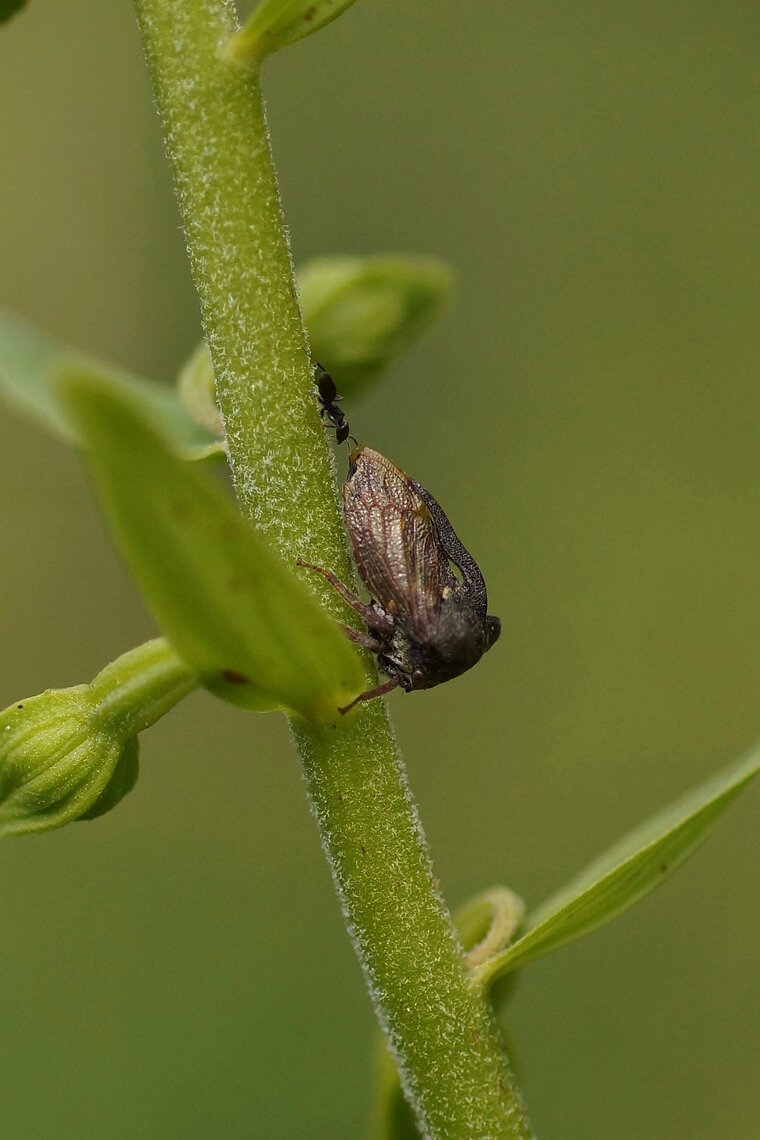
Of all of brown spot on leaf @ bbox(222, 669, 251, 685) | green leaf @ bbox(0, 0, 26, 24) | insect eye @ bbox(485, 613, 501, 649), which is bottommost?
insect eye @ bbox(485, 613, 501, 649)

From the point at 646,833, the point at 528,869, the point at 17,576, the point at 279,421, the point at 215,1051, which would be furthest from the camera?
the point at 17,576

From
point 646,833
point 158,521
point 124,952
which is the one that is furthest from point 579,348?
point 158,521

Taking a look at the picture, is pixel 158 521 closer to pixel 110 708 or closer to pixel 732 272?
pixel 110 708

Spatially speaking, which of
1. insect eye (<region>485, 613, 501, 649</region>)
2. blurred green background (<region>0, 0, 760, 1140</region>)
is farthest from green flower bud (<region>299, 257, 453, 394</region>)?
blurred green background (<region>0, 0, 760, 1140</region>)

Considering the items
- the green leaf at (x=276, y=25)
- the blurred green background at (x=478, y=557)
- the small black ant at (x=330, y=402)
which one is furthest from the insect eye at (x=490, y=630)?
the blurred green background at (x=478, y=557)

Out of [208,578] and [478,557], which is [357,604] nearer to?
[208,578]

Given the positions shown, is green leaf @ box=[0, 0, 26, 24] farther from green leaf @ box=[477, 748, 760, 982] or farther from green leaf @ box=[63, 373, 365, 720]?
green leaf @ box=[477, 748, 760, 982]

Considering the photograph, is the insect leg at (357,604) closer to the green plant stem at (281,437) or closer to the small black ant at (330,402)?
the green plant stem at (281,437)

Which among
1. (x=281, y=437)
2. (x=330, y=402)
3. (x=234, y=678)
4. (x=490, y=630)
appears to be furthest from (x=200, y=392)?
(x=234, y=678)
